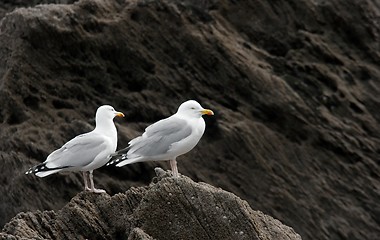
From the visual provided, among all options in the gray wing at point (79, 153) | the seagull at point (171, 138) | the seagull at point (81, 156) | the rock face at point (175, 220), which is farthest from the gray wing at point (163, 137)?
the rock face at point (175, 220)

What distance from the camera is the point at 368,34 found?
19.3m

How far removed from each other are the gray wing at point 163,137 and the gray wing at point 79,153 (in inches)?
22.5

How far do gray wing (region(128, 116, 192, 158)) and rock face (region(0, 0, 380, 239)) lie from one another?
479 cm

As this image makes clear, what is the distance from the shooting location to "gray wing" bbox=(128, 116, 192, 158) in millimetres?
12305

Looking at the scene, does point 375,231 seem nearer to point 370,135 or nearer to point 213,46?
point 370,135

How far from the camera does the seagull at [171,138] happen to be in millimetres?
12305

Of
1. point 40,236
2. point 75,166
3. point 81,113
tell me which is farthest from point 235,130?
point 40,236

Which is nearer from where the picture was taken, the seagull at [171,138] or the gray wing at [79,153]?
the gray wing at [79,153]

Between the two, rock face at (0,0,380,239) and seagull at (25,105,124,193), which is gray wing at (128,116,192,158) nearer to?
seagull at (25,105,124,193)

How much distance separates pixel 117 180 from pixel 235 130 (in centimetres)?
224

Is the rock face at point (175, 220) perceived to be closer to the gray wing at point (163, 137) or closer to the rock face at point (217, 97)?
the gray wing at point (163, 137)

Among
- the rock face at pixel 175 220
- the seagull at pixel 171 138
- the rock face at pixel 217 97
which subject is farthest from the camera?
the rock face at pixel 217 97

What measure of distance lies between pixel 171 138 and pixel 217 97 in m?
6.08

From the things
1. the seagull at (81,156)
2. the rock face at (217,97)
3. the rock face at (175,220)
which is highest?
the rock face at (175,220)
